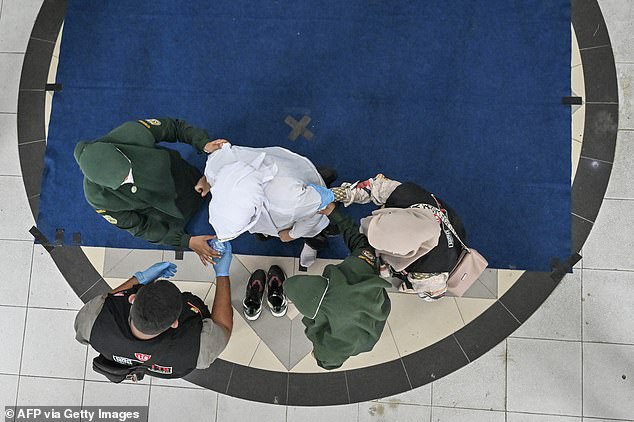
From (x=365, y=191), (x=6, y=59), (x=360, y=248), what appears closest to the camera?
(x=360, y=248)


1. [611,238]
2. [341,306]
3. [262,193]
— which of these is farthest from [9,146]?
[611,238]

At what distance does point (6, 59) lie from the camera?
11.3 feet

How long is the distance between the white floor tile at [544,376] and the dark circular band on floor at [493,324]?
154 mm

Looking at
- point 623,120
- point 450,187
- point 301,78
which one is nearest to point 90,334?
point 301,78

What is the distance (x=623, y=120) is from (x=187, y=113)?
2.64 metres

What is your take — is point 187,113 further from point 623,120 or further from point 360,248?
point 623,120

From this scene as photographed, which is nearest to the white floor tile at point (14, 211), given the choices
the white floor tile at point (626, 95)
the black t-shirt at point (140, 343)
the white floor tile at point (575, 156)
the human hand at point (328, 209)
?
the black t-shirt at point (140, 343)

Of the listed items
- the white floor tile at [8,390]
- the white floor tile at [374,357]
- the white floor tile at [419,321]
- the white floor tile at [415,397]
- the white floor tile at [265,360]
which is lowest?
the white floor tile at [8,390]

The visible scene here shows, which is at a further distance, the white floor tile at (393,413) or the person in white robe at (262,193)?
the white floor tile at (393,413)

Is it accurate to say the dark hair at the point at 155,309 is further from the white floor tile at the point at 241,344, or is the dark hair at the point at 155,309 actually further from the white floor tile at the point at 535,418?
the white floor tile at the point at 535,418

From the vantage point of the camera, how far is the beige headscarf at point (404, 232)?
209cm

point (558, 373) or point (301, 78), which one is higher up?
point (301, 78)

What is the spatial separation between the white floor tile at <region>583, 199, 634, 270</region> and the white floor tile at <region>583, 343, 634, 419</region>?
0.48m

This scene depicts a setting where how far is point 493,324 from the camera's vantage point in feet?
10.1
